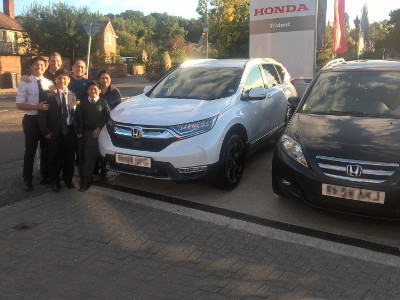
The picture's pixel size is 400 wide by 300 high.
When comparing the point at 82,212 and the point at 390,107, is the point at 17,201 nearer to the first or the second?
the point at 82,212

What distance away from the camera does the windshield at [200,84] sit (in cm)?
545

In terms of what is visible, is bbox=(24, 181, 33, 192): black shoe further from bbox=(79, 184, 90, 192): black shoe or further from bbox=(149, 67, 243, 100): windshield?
bbox=(149, 67, 243, 100): windshield

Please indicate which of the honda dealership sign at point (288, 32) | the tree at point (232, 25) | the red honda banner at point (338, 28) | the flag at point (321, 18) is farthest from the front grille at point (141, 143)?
the tree at point (232, 25)

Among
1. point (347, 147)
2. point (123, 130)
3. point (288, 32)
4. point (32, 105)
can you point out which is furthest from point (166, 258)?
point (288, 32)

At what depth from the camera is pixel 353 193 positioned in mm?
3717

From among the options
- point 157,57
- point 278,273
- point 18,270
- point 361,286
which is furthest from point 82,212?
point 157,57

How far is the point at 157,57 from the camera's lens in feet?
65.4

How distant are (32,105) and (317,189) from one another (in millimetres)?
3525

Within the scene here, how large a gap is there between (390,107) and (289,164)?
1537mm

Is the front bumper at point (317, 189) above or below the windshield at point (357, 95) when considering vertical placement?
below

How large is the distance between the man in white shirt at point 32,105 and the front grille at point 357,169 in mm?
3396

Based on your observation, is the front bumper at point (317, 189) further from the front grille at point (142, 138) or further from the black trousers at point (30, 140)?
the black trousers at point (30, 140)

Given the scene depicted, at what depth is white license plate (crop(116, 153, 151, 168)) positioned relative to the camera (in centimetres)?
461

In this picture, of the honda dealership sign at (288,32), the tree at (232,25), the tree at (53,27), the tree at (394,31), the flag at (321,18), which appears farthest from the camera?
the tree at (394,31)
